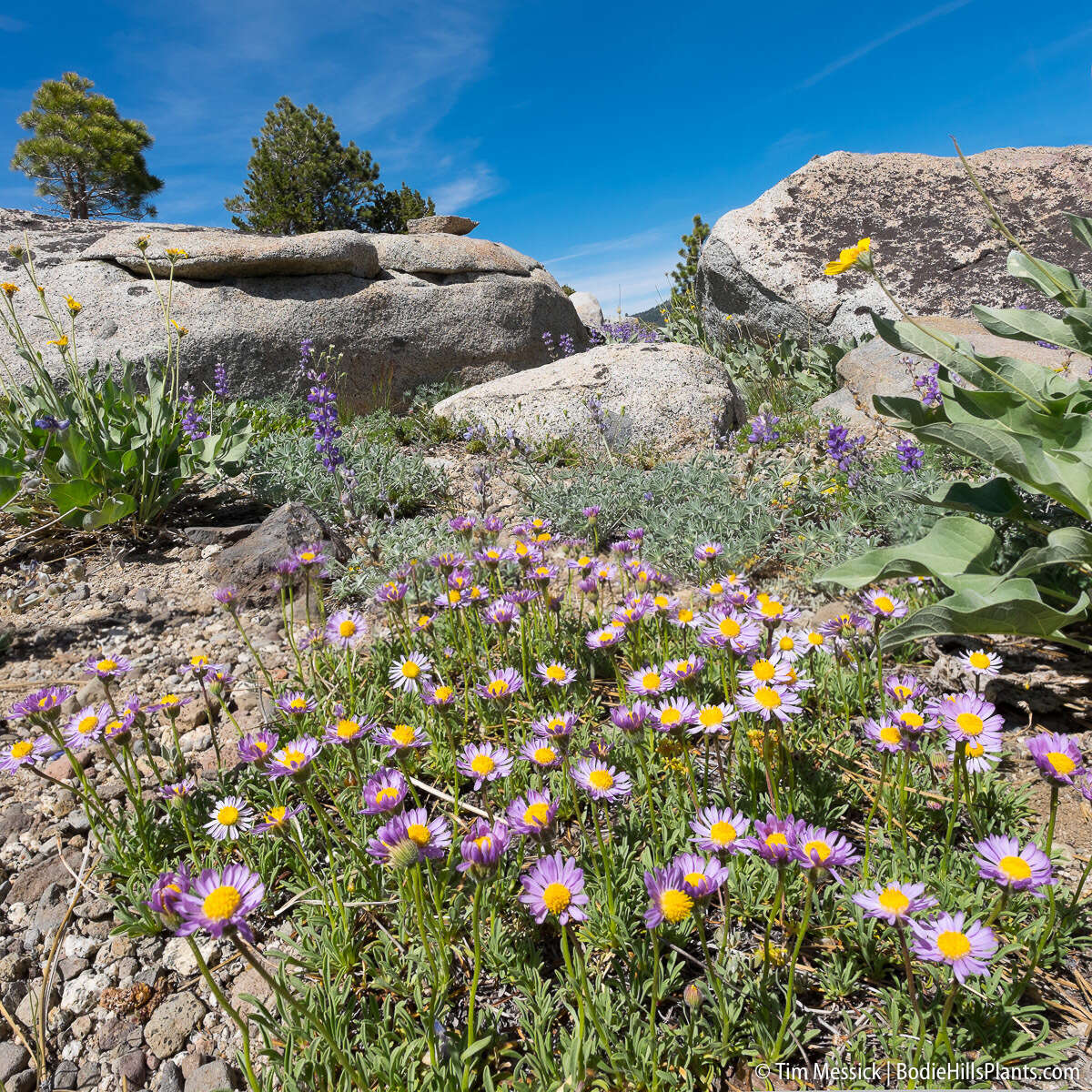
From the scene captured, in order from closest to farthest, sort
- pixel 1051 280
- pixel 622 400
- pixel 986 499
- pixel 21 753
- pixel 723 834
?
1. pixel 723 834
2. pixel 21 753
3. pixel 986 499
4. pixel 1051 280
5. pixel 622 400

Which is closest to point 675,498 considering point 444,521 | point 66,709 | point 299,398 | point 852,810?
point 444,521

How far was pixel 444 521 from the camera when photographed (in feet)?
15.5

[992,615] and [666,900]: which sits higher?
[992,615]

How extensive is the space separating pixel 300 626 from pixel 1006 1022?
3.04 meters

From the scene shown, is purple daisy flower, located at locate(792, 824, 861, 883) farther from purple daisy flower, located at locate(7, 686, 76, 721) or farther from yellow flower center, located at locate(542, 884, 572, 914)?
purple daisy flower, located at locate(7, 686, 76, 721)

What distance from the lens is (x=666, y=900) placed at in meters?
1.16

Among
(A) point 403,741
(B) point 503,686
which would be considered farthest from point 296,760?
(B) point 503,686

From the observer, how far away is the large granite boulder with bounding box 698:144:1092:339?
23.5 feet

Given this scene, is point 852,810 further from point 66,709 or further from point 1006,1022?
point 66,709

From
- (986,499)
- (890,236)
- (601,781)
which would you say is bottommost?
(601,781)

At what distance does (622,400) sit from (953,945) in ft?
19.6

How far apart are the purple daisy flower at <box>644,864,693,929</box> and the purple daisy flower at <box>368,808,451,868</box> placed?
0.43 m

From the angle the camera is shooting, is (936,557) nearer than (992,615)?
No

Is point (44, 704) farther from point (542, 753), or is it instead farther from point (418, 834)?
point (542, 753)
